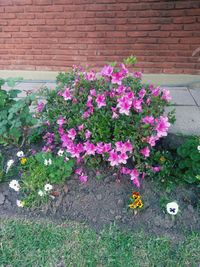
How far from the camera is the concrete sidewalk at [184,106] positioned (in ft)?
10.8

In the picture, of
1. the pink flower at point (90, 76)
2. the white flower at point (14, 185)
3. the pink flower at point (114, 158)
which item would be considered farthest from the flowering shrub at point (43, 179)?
the pink flower at point (90, 76)

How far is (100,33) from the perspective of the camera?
5.12 m

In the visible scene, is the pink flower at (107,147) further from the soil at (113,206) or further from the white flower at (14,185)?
the white flower at (14,185)

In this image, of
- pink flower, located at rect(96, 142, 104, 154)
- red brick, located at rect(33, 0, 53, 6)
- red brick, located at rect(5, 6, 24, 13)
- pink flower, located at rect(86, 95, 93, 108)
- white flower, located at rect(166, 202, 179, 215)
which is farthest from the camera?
red brick, located at rect(5, 6, 24, 13)

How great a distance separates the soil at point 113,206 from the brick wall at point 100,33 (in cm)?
297

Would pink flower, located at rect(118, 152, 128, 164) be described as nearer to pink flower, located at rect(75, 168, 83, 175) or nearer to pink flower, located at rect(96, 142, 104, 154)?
pink flower, located at rect(96, 142, 104, 154)

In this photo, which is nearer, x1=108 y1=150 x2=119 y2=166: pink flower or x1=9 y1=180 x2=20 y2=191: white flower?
x1=108 y1=150 x2=119 y2=166: pink flower

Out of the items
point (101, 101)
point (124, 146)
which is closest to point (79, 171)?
point (124, 146)

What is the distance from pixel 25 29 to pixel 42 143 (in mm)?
3034

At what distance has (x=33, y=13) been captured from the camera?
5.26 meters

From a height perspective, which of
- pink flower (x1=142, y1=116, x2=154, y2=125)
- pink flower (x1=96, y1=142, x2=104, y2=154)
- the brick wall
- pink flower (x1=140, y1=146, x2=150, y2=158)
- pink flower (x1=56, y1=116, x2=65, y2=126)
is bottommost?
pink flower (x1=140, y1=146, x2=150, y2=158)

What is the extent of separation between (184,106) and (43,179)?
2.22 meters

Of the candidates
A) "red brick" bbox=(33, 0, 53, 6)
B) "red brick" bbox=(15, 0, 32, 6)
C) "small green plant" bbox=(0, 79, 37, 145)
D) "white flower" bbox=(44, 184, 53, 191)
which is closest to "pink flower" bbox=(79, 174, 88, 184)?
"white flower" bbox=(44, 184, 53, 191)

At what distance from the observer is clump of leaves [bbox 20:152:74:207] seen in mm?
2535
